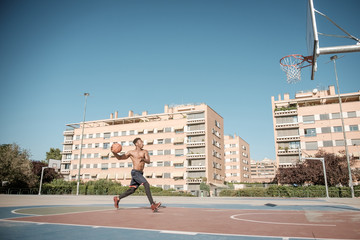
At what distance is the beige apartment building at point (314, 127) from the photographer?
4606 centimetres

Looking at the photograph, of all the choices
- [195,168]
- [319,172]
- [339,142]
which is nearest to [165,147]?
[195,168]

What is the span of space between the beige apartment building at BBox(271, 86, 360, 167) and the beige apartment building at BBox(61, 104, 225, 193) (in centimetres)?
1295

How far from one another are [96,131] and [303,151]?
44808 mm

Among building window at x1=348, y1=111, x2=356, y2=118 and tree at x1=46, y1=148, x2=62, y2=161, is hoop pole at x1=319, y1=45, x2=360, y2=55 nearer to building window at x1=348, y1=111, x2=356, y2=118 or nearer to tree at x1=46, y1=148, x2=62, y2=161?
building window at x1=348, y1=111, x2=356, y2=118

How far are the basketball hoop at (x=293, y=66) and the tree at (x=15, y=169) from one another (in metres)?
37.4

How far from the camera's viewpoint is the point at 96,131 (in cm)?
6397

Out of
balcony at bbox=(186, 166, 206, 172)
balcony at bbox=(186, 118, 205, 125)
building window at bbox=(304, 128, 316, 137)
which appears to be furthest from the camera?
balcony at bbox=(186, 118, 205, 125)

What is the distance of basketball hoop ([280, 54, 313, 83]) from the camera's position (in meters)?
9.11

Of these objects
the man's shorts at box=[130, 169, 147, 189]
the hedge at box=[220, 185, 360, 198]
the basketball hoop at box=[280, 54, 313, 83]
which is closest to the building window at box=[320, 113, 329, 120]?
the hedge at box=[220, 185, 360, 198]

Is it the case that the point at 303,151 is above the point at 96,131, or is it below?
below

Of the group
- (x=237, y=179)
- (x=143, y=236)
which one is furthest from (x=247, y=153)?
(x=143, y=236)

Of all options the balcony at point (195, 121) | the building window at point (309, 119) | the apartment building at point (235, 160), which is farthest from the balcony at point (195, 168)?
the apartment building at point (235, 160)

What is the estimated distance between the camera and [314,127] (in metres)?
48.3

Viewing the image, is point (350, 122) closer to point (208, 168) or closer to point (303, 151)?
point (303, 151)
